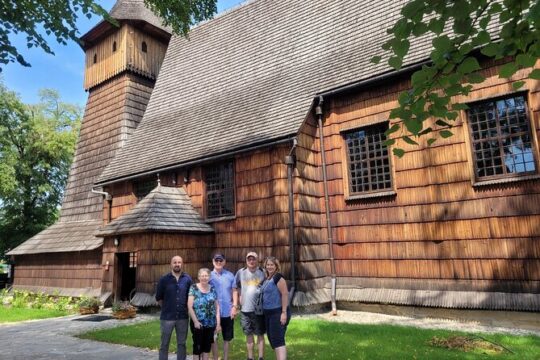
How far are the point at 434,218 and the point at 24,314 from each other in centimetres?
1274

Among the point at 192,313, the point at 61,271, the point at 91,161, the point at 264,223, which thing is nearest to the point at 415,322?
the point at 264,223

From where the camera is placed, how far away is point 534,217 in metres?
8.60

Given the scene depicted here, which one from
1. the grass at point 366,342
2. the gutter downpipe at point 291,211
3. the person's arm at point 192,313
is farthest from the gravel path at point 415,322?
the person's arm at point 192,313

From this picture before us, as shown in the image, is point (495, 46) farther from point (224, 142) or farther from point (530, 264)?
point (224, 142)

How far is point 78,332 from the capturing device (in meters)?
Result: 9.42

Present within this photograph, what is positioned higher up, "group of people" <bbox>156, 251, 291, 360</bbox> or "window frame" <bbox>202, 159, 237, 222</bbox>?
"window frame" <bbox>202, 159, 237, 222</bbox>

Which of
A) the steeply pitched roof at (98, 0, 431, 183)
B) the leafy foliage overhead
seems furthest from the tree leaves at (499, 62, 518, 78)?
the steeply pitched roof at (98, 0, 431, 183)

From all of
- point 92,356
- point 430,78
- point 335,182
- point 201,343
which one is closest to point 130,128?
point 335,182

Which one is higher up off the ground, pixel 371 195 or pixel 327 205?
pixel 371 195

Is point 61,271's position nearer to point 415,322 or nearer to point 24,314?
point 24,314

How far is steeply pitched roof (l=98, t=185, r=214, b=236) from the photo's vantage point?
12.0 meters

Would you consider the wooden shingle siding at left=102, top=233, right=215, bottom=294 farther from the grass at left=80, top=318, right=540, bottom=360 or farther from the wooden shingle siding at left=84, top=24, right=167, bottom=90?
the wooden shingle siding at left=84, top=24, right=167, bottom=90

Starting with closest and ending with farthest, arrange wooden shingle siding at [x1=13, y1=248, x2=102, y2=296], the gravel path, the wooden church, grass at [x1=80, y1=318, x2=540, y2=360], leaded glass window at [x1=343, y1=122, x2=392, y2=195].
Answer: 1. grass at [x1=80, y1=318, x2=540, y2=360]
2. the gravel path
3. the wooden church
4. leaded glass window at [x1=343, y1=122, x2=392, y2=195]
5. wooden shingle siding at [x1=13, y1=248, x2=102, y2=296]

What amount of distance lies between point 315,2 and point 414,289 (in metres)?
10.2
